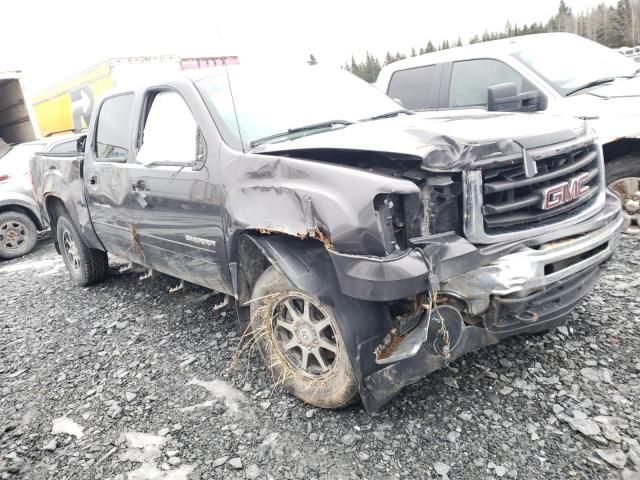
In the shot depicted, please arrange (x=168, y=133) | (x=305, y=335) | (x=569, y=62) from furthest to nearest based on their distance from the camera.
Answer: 1. (x=569, y=62)
2. (x=168, y=133)
3. (x=305, y=335)

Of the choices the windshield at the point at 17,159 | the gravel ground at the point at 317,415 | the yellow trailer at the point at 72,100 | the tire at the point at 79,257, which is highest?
the yellow trailer at the point at 72,100

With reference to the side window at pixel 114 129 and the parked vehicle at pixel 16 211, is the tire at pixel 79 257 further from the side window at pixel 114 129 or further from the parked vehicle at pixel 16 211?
the parked vehicle at pixel 16 211

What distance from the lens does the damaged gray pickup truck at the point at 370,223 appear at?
7.05 ft

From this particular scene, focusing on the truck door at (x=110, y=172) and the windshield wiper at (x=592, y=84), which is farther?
the windshield wiper at (x=592, y=84)

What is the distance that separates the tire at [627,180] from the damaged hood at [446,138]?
2111 millimetres

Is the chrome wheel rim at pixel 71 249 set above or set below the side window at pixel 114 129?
below

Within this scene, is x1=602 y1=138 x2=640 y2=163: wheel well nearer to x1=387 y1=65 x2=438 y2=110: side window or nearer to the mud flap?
x1=387 y1=65 x2=438 y2=110: side window

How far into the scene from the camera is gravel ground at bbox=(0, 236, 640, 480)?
229cm

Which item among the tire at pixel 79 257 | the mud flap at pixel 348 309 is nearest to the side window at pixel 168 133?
the mud flap at pixel 348 309

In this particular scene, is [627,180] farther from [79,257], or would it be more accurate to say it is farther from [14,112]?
[14,112]

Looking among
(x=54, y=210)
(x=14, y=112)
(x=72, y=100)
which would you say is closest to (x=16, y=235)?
(x=54, y=210)

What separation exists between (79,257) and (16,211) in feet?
12.1

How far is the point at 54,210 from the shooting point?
18.4 ft

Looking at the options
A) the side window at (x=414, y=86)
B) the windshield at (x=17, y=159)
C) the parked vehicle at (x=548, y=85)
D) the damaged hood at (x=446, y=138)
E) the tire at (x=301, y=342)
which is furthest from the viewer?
the windshield at (x=17, y=159)
